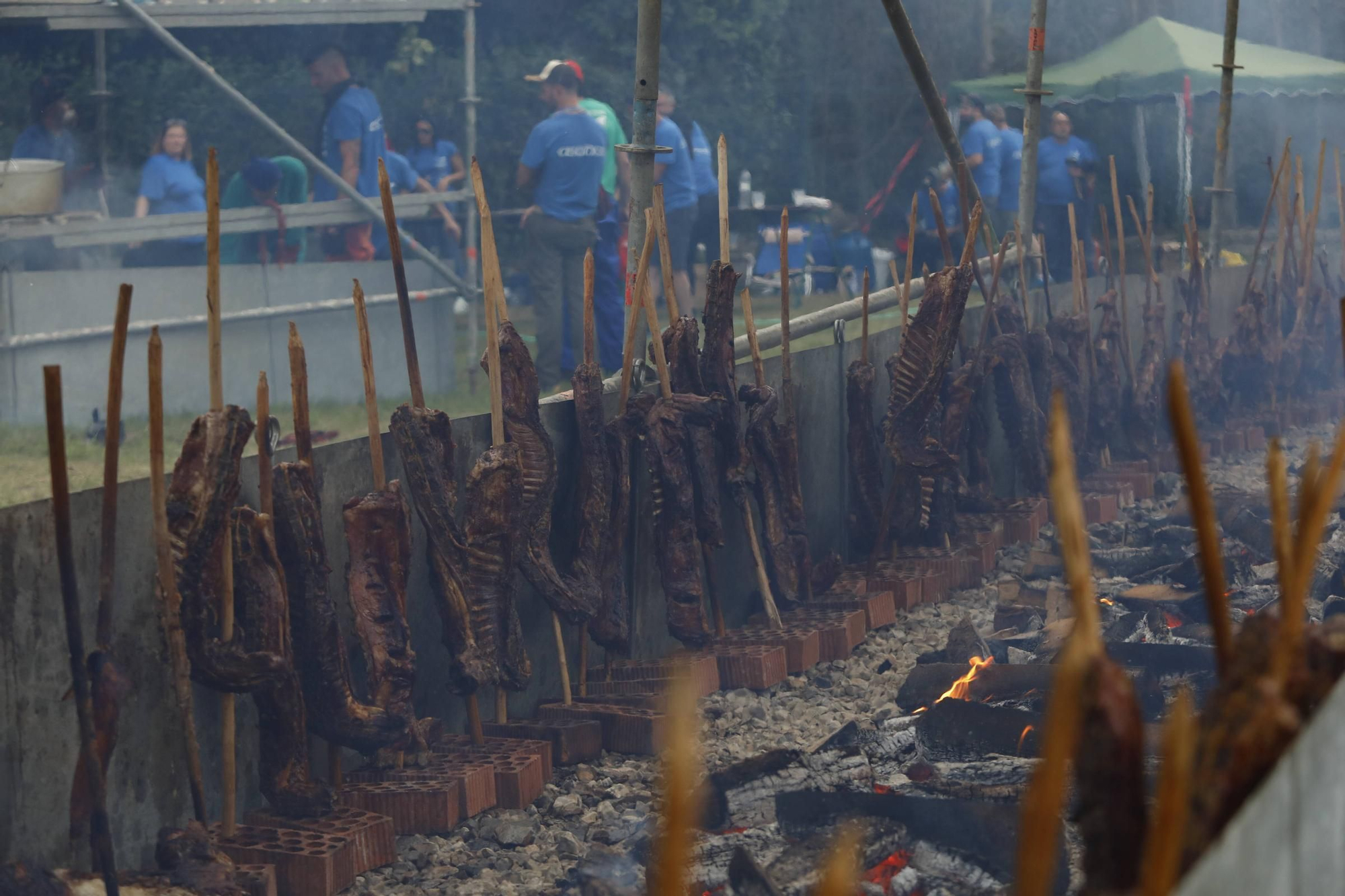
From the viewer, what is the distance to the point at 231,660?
12.9 ft

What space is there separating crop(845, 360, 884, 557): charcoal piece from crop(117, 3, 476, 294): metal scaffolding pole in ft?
10.2

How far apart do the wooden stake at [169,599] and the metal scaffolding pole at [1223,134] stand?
9891 millimetres

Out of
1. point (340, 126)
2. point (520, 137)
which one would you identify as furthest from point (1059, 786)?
point (520, 137)

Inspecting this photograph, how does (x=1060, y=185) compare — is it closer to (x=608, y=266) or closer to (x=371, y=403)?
(x=608, y=266)

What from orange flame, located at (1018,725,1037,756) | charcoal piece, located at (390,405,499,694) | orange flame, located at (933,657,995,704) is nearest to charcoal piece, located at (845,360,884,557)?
orange flame, located at (933,657,995,704)

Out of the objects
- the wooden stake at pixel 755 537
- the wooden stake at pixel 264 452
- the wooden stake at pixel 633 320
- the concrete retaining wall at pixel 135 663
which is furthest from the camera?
the wooden stake at pixel 755 537

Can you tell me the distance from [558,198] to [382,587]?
7.08 m

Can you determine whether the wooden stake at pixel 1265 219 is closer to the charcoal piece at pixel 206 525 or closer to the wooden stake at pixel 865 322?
the wooden stake at pixel 865 322

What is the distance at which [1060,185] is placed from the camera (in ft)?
49.5

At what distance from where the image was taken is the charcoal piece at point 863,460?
7.33m

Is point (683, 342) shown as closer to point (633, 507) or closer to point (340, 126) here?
point (633, 507)

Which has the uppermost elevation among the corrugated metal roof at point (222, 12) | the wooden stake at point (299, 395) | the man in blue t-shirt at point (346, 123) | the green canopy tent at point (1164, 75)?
the green canopy tent at point (1164, 75)

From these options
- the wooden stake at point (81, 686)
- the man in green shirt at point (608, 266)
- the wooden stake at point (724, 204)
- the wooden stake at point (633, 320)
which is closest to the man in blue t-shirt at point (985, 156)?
the man in green shirt at point (608, 266)

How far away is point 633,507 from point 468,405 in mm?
5175
